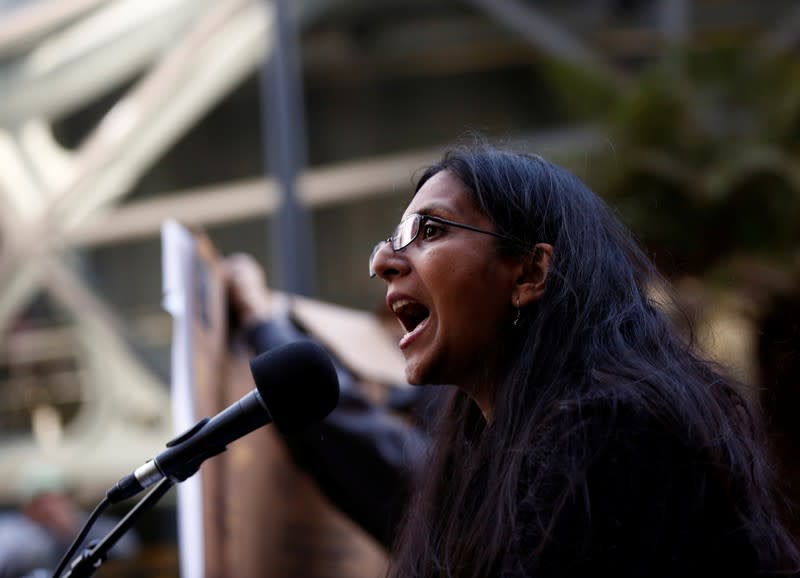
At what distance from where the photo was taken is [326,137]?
11.2 meters

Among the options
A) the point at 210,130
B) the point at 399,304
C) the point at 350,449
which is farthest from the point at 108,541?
the point at 210,130

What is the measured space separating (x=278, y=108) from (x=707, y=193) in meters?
3.09

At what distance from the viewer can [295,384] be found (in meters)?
1.92

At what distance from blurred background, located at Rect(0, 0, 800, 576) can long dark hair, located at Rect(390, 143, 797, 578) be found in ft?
19.4

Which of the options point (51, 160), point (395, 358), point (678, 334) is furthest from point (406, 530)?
point (51, 160)

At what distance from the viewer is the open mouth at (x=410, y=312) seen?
6.50ft

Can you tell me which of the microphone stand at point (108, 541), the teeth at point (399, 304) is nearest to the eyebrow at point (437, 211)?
the teeth at point (399, 304)

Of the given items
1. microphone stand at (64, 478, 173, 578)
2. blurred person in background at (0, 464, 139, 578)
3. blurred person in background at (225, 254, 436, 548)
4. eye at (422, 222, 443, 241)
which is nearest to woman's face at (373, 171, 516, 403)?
eye at (422, 222, 443, 241)

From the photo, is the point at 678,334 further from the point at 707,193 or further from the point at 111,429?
the point at 111,429

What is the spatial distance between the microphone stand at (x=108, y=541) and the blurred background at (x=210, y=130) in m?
6.26

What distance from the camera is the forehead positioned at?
6.49 feet

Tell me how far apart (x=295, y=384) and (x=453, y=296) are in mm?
307

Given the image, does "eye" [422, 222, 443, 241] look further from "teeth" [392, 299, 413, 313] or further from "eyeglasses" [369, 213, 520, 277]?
"teeth" [392, 299, 413, 313]

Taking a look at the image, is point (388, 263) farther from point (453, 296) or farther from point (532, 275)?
point (532, 275)
